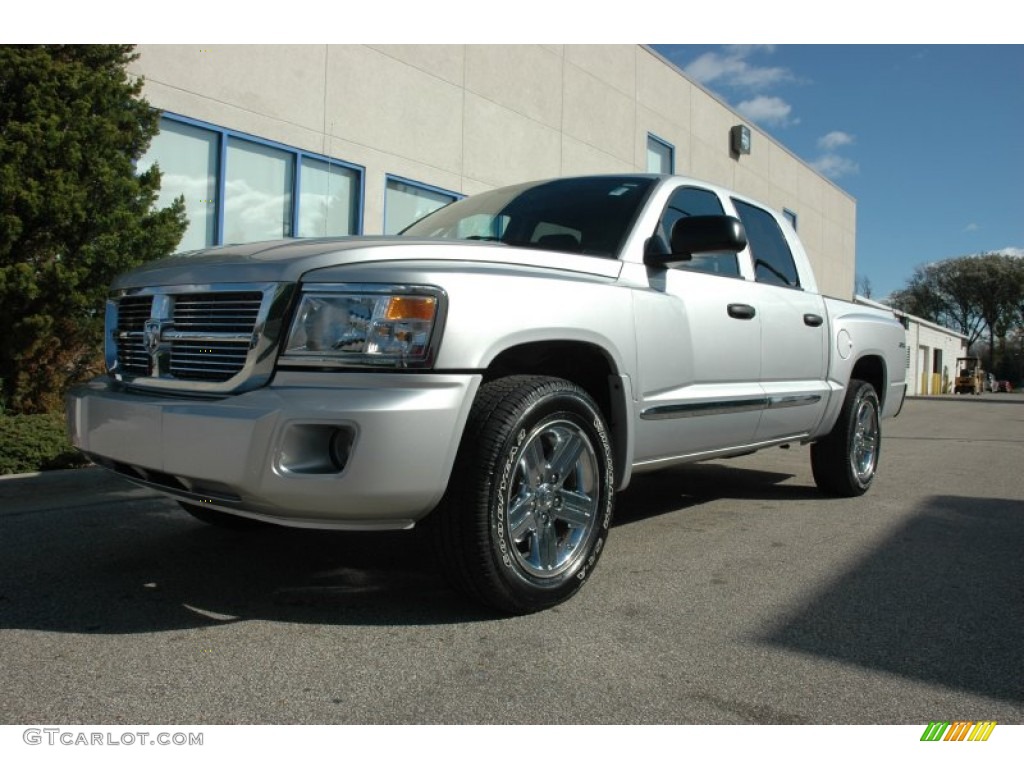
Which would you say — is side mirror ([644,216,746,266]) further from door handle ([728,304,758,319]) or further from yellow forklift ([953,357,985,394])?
yellow forklift ([953,357,985,394])

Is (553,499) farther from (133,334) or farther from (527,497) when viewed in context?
(133,334)

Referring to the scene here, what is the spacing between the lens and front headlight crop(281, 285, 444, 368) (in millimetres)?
2627

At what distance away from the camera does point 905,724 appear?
2209 millimetres

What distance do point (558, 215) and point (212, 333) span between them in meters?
1.86

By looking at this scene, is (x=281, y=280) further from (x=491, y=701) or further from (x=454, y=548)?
(x=491, y=701)

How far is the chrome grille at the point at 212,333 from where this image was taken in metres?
2.76

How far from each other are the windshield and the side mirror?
8.7 inches

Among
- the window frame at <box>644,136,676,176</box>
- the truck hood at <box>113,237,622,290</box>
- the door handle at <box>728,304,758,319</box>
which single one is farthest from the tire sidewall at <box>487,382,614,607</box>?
the window frame at <box>644,136,676,176</box>

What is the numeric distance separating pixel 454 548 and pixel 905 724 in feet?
4.52

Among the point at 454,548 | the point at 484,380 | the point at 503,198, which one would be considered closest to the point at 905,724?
the point at 454,548

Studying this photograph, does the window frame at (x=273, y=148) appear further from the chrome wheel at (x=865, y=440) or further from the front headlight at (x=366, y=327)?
the front headlight at (x=366, y=327)
